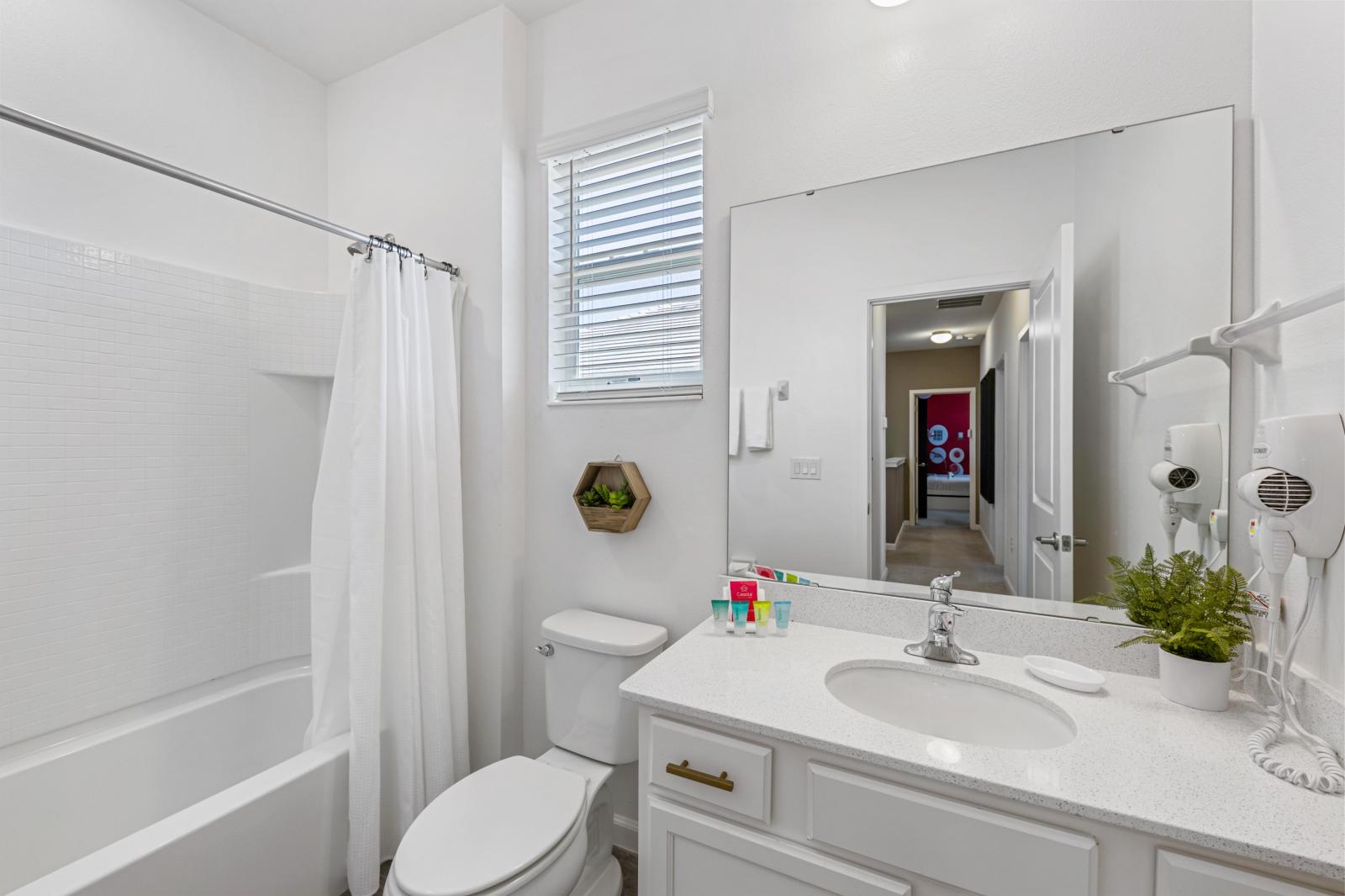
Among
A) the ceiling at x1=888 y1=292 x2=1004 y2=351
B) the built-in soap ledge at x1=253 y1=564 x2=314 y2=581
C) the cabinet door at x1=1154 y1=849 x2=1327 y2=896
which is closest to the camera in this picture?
the cabinet door at x1=1154 y1=849 x2=1327 y2=896

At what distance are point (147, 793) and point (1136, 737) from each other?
254 centimetres

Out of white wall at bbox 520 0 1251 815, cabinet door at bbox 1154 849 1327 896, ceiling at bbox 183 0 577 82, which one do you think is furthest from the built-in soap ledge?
cabinet door at bbox 1154 849 1327 896

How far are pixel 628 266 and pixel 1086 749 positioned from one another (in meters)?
1.66

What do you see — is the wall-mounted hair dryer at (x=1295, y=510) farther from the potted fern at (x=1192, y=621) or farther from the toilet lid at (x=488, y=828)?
the toilet lid at (x=488, y=828)

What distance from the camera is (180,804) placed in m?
1.77

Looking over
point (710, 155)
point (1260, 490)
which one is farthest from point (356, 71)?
point (1260, 490)

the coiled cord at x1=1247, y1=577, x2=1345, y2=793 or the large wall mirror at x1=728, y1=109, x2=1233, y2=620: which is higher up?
the large wall mirror at x1=728, y1=109, x2=1233, y2=620

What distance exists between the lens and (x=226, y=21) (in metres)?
2.04

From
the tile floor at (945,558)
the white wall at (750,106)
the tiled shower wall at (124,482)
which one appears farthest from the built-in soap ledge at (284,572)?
the tile floor at (945,558)

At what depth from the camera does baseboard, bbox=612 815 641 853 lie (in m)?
1.81

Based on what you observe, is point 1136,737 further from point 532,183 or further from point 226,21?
point 226,21

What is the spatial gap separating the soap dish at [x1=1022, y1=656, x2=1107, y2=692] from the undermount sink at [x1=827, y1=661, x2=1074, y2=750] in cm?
7

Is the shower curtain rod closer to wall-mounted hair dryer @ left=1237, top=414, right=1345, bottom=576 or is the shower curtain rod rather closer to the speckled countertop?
the speckled countertop

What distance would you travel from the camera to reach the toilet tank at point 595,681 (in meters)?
1.62
